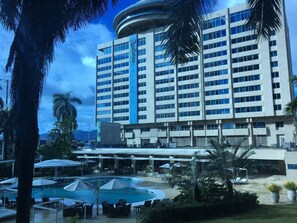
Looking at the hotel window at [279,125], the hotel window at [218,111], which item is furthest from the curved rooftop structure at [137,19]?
the hotel window at [279,125]

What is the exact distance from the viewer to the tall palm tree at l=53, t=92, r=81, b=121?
176 ft

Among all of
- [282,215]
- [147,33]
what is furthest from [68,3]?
[147,33]

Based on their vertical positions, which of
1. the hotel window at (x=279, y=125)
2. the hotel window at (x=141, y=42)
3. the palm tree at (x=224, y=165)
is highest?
the hotel window at (x=141, y=42)

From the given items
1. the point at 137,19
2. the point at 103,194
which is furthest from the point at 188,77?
the point at 103,194

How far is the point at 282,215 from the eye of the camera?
1114cm

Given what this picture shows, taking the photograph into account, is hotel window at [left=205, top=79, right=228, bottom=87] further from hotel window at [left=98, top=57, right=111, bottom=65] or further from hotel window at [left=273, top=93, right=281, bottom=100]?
hotel window at [left=98, top=57, right=111, bottom=65]

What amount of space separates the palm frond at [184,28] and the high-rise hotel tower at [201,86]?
44805 mm

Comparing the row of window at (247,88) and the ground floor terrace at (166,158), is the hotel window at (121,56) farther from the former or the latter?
the ground floor terrace at (166,158)

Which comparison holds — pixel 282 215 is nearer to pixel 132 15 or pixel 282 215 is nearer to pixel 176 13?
pixel 176 13

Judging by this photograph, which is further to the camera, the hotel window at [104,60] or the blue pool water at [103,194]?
the hotel window at [104,60]

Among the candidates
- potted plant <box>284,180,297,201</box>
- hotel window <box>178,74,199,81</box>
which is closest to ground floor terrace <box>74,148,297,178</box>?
potted plant <box>284,180,297,201</box>

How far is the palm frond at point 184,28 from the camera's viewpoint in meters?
6.34

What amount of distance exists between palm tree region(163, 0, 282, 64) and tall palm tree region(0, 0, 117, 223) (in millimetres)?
2166

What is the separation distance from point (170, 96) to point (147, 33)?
736 inches
